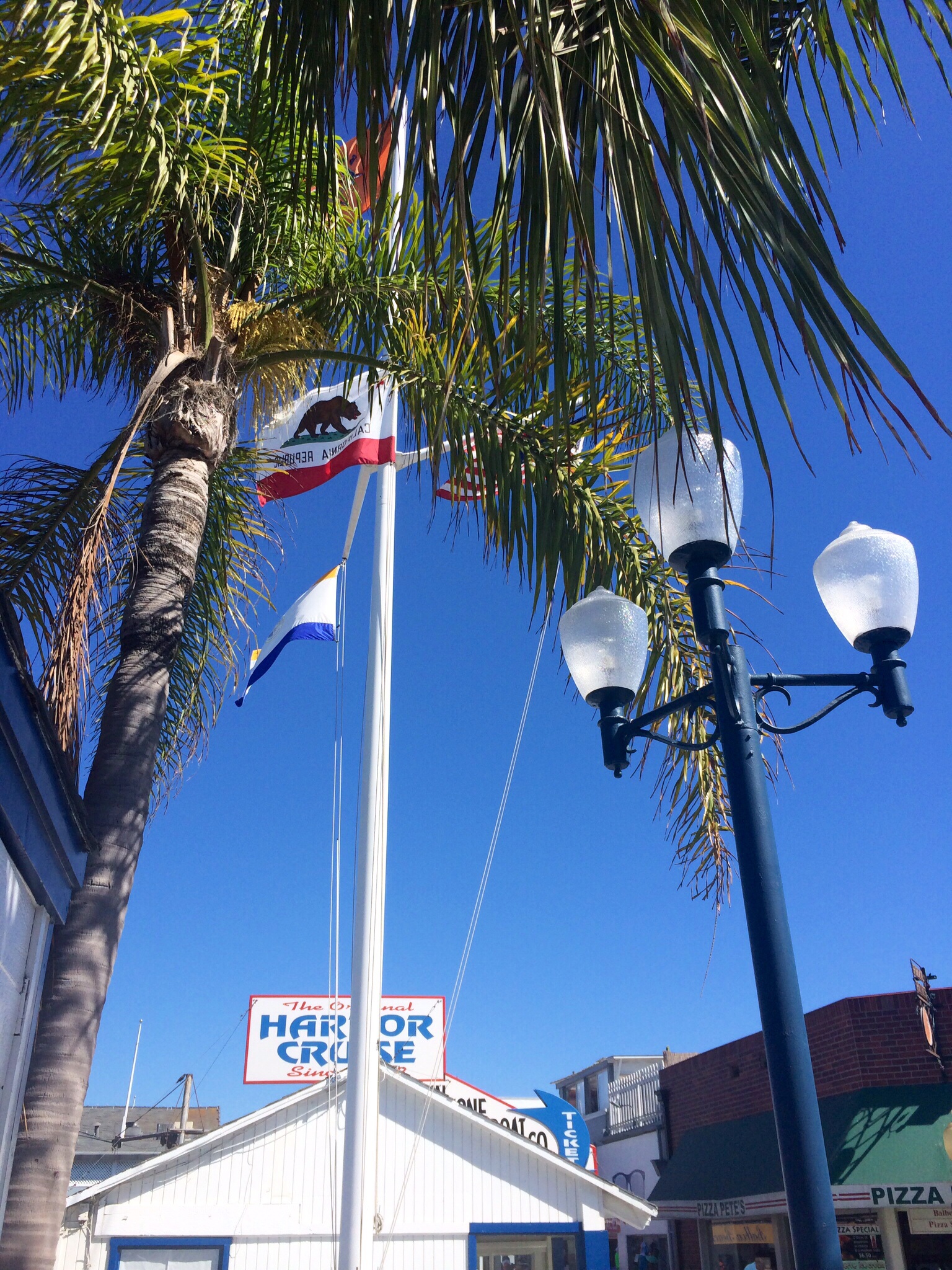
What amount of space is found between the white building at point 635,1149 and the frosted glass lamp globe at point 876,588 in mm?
19434

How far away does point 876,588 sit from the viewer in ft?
12.5

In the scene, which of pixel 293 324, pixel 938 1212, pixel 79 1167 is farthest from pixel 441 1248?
pixel 79 1167

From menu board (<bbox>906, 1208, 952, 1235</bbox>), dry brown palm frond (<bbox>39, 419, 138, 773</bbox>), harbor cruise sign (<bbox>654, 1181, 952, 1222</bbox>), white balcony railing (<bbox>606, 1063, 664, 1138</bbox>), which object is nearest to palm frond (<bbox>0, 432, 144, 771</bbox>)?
dry brown palm frond (<bbox>39, 419, 138, 773</bbox>)

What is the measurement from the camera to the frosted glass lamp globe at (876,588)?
12.5ft

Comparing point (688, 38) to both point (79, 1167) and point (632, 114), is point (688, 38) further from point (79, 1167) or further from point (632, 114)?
point (79, 1167)

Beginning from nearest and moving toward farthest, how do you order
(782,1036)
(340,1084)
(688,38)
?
(688,38), (782,1036), (340,1084)

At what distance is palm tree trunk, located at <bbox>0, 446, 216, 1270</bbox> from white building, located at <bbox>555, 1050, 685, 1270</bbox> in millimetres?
19279

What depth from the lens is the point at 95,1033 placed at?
364 centimetres

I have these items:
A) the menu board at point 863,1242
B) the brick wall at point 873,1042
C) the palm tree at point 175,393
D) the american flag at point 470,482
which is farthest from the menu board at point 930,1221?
the american flag at point 470,482

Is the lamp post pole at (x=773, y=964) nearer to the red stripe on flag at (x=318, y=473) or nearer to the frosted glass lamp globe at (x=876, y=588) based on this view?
the frosted glass lamp globe at (x=876, y=588)

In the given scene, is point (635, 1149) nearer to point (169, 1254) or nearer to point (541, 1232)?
point (541, 1232)

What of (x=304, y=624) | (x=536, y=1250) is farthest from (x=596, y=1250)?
(x=304, y=624)

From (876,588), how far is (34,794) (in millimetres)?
2932

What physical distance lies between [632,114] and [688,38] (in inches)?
6.6
